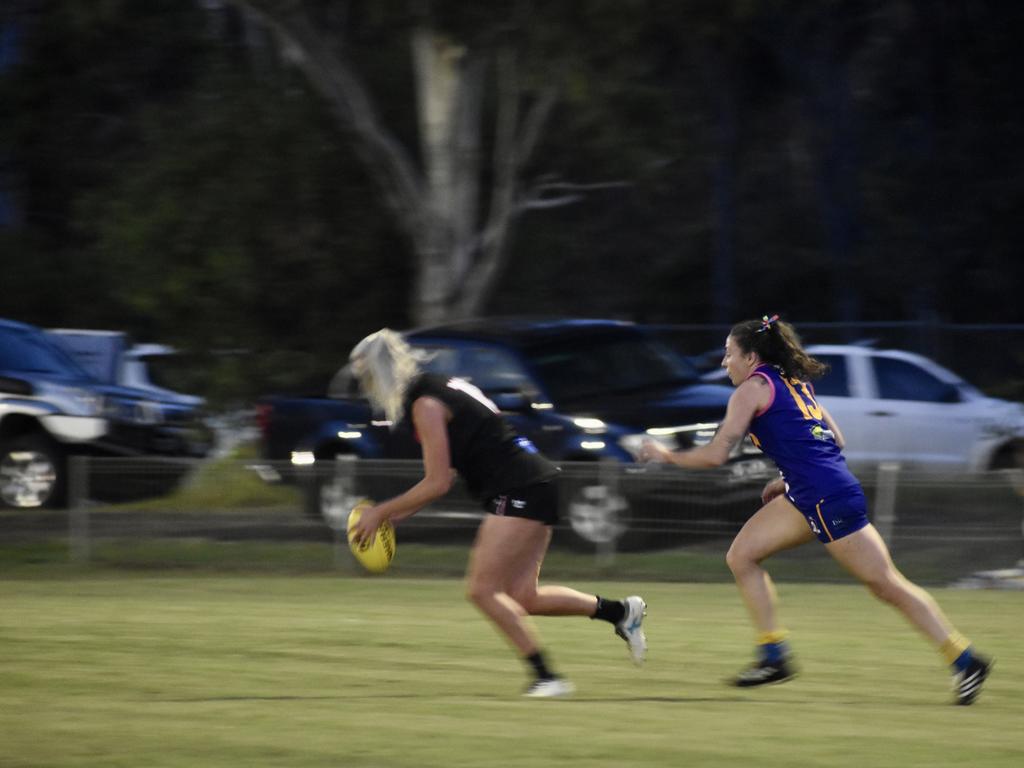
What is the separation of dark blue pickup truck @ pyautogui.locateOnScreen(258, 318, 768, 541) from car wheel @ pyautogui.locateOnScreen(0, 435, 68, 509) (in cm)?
236

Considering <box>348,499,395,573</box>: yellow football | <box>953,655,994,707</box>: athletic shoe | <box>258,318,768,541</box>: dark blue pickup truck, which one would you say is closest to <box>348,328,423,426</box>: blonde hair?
<box>348,499,395,573</box>: yellow football

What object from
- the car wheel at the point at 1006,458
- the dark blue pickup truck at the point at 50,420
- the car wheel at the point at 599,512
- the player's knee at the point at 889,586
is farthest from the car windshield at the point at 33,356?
the player's knee at the point at 889,586

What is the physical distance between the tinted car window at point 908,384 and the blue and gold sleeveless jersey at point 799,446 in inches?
439

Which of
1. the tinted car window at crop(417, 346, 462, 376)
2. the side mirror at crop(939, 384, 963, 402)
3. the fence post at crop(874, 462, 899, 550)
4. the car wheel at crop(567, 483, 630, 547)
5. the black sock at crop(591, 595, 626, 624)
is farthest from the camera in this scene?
the side mirror at crop(939, 384, 963, 402)

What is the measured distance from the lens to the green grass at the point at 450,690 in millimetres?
6871

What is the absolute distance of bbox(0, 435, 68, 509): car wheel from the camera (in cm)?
1812

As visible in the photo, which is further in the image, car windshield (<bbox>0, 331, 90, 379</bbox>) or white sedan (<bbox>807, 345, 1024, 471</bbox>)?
white sedan (<bbox>807, 345, 1024, 471</bbox>)

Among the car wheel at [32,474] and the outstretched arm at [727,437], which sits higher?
the outstretched arm at [727,437]

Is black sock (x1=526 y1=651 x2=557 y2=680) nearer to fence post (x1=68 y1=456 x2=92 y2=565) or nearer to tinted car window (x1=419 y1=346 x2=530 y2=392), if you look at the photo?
tinted car window (x1=419 y1=346 x2=530 y2=392)

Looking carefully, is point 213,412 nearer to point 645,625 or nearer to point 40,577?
point 40,577

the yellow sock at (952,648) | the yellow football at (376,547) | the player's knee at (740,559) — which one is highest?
the yellow football at (376,547)

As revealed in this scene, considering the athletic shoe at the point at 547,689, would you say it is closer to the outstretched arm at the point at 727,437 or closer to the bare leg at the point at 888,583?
the outstretched arm at the point at 727,437

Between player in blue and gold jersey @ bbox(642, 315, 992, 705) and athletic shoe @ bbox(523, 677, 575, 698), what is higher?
player in blue and gold jersey @ bbox(642, 315, 992, 705)

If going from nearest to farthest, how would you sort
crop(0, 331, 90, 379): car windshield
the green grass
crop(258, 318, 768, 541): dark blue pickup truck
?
the green grass → crop(258, 318, 768, 541): dark blue pickup truck → crop(0, 331, 90, 379): car windshield
